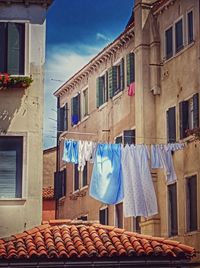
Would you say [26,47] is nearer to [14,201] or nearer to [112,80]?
[14,201]

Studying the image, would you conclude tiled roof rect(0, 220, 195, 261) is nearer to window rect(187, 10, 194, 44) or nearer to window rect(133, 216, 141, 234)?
window rect(187, 10, 194, 44)

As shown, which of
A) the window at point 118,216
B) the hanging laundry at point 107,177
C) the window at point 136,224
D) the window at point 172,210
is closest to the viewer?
the hanging laundry at point 107,177

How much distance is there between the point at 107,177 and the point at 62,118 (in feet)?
51.4

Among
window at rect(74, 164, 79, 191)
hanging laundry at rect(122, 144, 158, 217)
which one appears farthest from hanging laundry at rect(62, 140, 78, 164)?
window at rect(74, 164, 79, 191)

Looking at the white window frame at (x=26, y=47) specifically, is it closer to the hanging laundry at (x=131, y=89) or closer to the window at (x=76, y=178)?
the hanging laundry at (x=131, y=89)

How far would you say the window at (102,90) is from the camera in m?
37.2

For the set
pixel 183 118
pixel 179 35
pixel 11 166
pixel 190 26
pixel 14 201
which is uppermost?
pixel 190 26

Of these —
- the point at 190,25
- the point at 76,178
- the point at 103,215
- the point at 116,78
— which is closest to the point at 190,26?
the point at 190,25

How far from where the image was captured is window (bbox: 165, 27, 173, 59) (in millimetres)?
31219

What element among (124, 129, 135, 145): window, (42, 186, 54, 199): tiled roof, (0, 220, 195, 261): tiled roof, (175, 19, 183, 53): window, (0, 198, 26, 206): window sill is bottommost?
(0, 220, 195, 261): tiled roof

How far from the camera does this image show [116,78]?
3612cm

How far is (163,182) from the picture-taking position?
30.8m

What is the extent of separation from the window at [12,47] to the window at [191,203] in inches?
303

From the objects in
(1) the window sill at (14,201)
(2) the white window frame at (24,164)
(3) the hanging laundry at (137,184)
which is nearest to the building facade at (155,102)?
(3) the hanging laundry at (137,184)
